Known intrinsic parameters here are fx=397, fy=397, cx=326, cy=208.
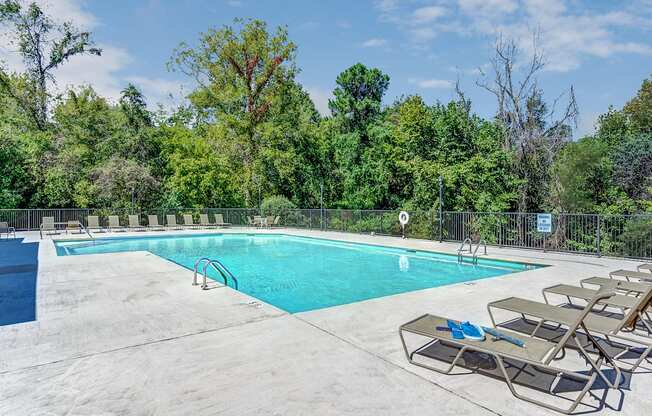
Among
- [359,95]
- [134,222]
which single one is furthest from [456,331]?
[359,95]

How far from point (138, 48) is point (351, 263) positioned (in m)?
18.0

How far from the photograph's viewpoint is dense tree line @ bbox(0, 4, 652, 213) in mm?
19906

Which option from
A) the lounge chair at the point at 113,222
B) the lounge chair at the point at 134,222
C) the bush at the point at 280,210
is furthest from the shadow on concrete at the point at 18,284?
the bush at the point at 280,210

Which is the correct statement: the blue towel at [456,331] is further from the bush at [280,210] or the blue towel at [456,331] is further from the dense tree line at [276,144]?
the bush at [280,210]

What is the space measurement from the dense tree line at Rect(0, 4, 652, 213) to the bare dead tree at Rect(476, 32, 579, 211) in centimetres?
8

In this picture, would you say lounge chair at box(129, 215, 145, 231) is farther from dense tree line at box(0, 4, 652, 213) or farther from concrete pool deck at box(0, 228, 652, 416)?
concrete pool deck at box(0, 228, 652, 416)

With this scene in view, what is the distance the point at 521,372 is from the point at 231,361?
2.43 metres

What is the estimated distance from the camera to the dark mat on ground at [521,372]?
3.03 m

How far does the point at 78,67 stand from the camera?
27.1m

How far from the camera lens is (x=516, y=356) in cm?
277

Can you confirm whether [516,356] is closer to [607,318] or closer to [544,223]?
[607,318]

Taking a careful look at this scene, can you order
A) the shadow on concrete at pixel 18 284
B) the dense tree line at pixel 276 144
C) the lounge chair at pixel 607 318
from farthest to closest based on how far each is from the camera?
the dense tree line at pixel 276 144 < the shadow on concrete at pixel 18 284 < the lounge chair at pixel 607 318

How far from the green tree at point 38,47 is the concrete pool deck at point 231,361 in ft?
82.7

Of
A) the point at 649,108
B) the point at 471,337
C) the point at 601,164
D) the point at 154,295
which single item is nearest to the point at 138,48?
the point at 154,295
